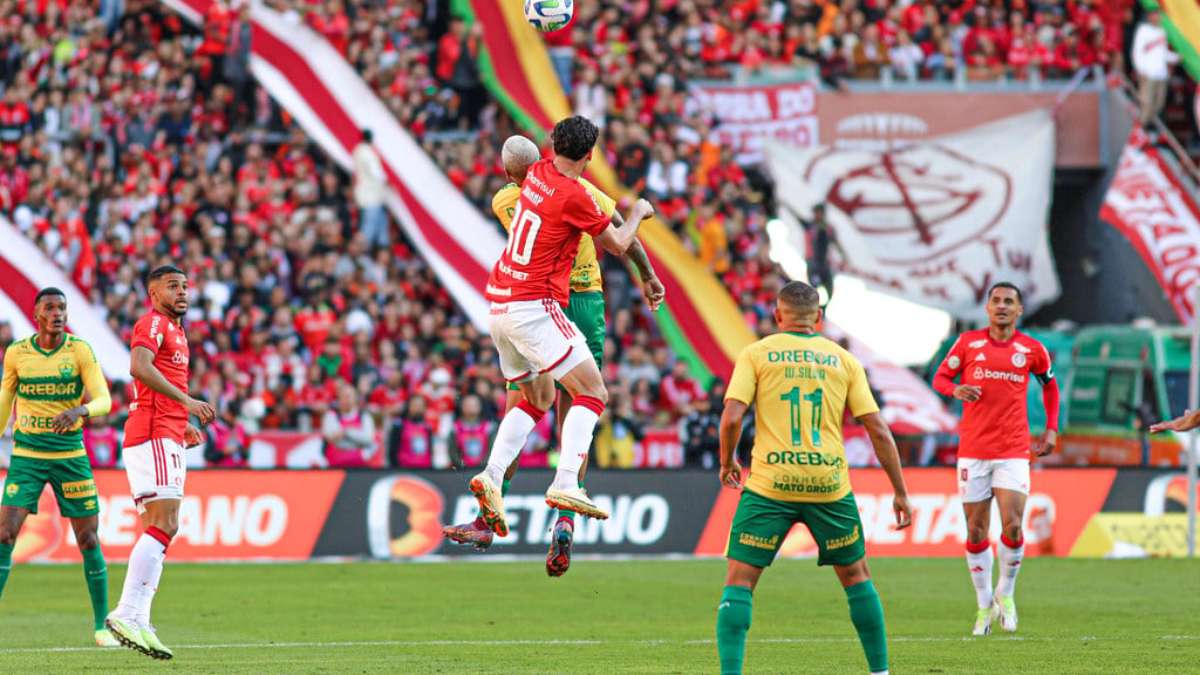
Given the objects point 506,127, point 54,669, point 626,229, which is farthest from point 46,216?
point 626,229

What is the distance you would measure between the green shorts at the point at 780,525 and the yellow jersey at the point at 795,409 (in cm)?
6

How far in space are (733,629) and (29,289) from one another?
1919cm

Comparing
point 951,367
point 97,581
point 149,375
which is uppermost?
point 149,375

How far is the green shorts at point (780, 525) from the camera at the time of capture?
35.9ft

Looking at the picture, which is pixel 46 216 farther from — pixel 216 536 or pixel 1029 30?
pixel 1029 30

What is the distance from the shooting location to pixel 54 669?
43.5 ft

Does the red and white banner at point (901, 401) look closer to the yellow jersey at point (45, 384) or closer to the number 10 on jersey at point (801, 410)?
the yellow jersey at point (45, 384)

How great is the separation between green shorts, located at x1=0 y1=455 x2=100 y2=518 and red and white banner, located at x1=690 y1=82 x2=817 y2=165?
19.1 meters

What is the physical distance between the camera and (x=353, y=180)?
30188mm

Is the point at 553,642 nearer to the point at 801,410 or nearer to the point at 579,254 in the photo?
the point at 579,254

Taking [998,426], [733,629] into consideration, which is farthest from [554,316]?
[998,426]

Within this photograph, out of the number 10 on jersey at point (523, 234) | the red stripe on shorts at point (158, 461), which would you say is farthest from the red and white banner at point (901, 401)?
the number 10 on jersey at point (523, 234)

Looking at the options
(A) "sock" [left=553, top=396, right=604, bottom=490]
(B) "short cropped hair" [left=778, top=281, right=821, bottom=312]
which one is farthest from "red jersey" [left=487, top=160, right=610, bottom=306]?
(B) "short cropped hair" [left=778, top=281, right=821, bottom=312]

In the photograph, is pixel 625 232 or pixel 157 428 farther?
pixel 157 428
